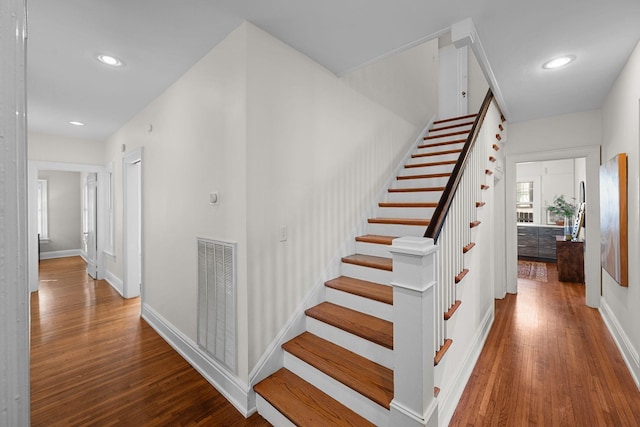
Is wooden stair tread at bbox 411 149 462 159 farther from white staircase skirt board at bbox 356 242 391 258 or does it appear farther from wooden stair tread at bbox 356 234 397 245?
white staircase skirt board at bbox 356 242 391 258

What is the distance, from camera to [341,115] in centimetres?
279

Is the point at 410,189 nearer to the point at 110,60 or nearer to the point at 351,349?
the point at 351,349

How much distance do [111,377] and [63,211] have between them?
749 cm

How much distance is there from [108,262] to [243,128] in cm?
462

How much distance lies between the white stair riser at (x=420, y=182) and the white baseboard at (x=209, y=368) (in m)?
2.74

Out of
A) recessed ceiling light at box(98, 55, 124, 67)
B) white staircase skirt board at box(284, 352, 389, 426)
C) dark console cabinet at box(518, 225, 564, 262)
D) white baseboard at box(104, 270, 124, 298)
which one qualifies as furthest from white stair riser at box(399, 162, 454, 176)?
dark console cabinet at box(518, 225, 564, 262)

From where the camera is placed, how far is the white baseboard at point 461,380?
5.98 ft

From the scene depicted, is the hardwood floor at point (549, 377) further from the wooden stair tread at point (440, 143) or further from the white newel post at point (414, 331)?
the wooden stair tread at point (440, 143)

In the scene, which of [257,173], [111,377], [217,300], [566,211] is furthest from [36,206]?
[566,211]

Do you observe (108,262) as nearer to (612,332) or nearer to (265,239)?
(265,239)

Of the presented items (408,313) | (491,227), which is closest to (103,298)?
(408,313)

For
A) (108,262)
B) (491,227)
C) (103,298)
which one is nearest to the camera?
(491,227)

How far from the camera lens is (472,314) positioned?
8.40 feet

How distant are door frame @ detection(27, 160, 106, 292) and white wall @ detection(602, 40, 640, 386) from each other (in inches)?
268
